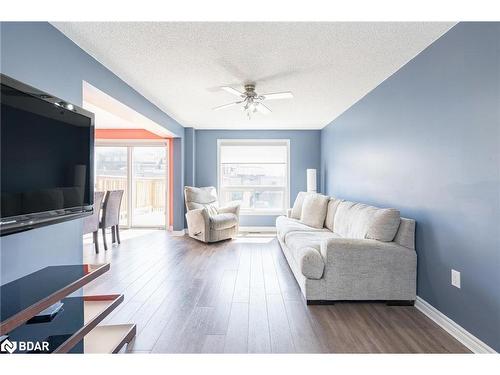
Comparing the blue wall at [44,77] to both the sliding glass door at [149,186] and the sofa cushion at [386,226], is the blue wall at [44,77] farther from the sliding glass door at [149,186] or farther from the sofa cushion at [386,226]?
the sliding glass door at [149,186]

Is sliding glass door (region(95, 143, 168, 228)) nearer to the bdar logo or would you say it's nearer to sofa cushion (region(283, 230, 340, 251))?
A: sofa cushion (region(283, 230, 340, 251))

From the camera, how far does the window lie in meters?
6.35

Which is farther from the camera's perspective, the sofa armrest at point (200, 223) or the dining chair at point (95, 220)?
the sofa armrest at point (200, 223)

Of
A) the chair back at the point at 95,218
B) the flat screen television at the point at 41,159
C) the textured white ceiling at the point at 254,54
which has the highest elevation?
the textured white ceiling at the point at 254,54

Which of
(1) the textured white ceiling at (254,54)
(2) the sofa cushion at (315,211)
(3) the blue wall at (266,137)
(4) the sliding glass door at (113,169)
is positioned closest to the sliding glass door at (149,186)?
(4) the sliding glass door at (113,169)

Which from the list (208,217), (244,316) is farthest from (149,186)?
(244,316)

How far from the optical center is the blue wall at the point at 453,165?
175cm

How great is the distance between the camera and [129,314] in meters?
2.32

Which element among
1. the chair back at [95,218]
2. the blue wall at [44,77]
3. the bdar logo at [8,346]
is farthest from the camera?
the chair back at [95,218]

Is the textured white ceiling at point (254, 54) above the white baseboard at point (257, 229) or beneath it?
above

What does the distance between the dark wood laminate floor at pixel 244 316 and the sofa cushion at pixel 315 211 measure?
1.01 meters

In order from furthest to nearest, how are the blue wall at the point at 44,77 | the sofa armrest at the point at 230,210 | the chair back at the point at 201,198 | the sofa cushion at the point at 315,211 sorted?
1. the sofa armrest at the point at 230,210
2. the chair back at the point at 201,198
3. the sofa cushion at the point at 315,211
4. the blue wall at the point at 44,77
